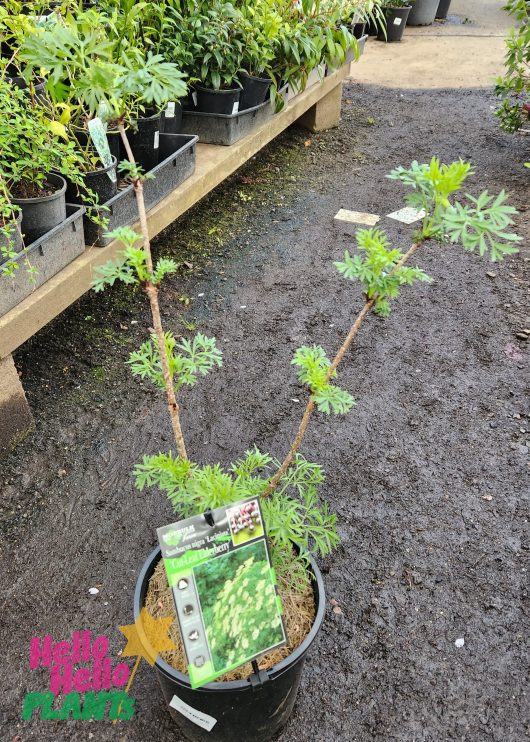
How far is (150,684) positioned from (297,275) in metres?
2.29

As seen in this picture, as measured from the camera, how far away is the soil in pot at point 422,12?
8.46 metres

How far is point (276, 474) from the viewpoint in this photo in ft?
4.68

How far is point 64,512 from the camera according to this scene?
2.11 meters

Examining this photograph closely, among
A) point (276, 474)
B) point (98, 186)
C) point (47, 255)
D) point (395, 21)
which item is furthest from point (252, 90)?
point (395, 21)

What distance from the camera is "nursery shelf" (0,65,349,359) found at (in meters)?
2.10

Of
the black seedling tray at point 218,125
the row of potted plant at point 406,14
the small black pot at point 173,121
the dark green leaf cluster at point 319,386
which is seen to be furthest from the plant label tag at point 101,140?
the row of potted plant at point 406,14

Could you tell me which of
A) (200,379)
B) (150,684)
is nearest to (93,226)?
(200,379)

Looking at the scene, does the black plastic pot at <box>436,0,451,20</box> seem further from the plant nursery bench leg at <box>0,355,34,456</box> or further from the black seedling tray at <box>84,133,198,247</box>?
the plant nursery bench leg at <box>0,355,34,456</box>

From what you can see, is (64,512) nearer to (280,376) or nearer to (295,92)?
(280,376)

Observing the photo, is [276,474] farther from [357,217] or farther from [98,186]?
[357,217]

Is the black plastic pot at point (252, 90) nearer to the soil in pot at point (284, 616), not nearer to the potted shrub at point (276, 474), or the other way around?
the potted shrub at point (276, 474)

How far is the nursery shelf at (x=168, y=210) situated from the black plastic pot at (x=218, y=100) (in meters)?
0.19

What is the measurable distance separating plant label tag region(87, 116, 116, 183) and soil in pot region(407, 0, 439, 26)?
7.70m

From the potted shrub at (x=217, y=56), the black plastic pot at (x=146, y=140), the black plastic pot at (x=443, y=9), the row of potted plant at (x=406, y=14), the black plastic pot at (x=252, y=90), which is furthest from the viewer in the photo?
the black plastic pot at (x=443, y=9)
